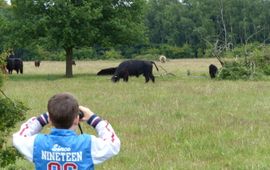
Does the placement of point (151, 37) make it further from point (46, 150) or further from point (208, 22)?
point (46, 150)

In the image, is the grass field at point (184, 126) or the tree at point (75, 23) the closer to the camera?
the grass field at point (184, 126)

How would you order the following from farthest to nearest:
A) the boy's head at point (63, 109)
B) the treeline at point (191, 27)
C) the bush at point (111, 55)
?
the treeline at point (191, 27), the bush at point (111, 55), the boy's head at point (63, 109)

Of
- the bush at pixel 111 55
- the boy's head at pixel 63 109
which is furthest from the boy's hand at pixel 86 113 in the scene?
the bush at pixel 111 55

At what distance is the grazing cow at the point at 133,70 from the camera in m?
27.2

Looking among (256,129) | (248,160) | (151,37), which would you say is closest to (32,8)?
(256,129)

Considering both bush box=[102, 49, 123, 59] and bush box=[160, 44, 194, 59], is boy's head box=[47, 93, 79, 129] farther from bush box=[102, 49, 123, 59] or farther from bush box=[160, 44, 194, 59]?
bush box=[160, 44, 194, 59]

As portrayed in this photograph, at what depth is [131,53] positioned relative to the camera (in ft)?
362

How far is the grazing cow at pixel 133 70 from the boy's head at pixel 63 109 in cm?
2272

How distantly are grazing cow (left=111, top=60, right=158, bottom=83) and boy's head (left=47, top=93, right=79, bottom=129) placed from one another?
22720 mm

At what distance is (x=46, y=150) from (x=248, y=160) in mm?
4847

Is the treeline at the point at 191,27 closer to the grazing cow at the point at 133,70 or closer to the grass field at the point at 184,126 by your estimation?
the grazing cow at the point at 133,70

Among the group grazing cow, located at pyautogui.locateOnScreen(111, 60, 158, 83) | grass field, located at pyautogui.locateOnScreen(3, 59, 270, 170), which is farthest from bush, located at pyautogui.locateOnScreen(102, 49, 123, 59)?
grass field, located at pyautogui.locateOnScreen(3, 59, 270, 170)

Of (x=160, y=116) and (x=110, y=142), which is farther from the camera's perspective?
(x=160, y=116)

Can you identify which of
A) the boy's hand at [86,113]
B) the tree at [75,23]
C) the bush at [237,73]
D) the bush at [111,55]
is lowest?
the bush at [111,55]
